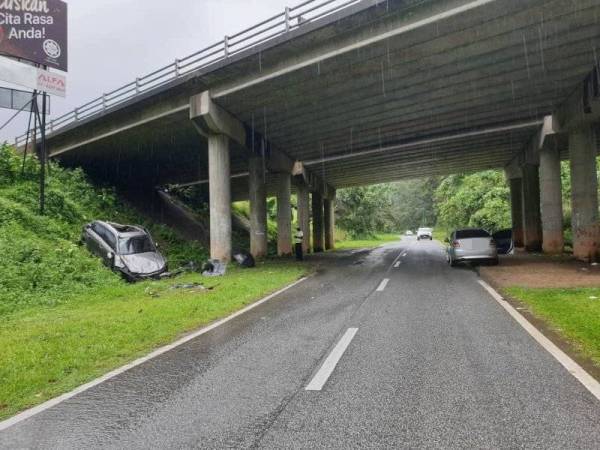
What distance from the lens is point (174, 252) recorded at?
23.4 meters

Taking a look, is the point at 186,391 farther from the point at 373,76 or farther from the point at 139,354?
the point at 373,76

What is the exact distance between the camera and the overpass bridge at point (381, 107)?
43.9 ft

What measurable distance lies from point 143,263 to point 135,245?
1.13 metres

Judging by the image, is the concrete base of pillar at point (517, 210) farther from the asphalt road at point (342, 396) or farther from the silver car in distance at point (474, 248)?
the asphalt road at point (342, 396)

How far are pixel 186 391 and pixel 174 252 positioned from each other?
1958 centimetres

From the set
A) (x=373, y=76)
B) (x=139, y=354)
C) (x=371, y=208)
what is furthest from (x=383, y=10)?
(x=371, y=208)

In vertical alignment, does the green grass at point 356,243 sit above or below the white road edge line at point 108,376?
above

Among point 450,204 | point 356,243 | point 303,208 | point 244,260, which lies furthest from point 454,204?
point 244,260

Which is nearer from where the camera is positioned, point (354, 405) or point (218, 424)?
point (218, 424)

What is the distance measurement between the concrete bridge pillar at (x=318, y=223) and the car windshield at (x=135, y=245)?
20.4 metres

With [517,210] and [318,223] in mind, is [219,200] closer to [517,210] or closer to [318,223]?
[318,223]

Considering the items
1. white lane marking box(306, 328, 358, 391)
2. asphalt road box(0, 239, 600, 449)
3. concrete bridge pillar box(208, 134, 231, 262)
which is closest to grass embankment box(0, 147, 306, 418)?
asphalt road box(0, 239, 600, 449)

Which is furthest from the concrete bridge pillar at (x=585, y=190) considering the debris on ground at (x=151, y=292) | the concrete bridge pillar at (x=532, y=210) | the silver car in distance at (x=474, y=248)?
the debris on ground at (x=151, y=292)

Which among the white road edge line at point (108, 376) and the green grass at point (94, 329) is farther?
the green grass at point (94, 329)
